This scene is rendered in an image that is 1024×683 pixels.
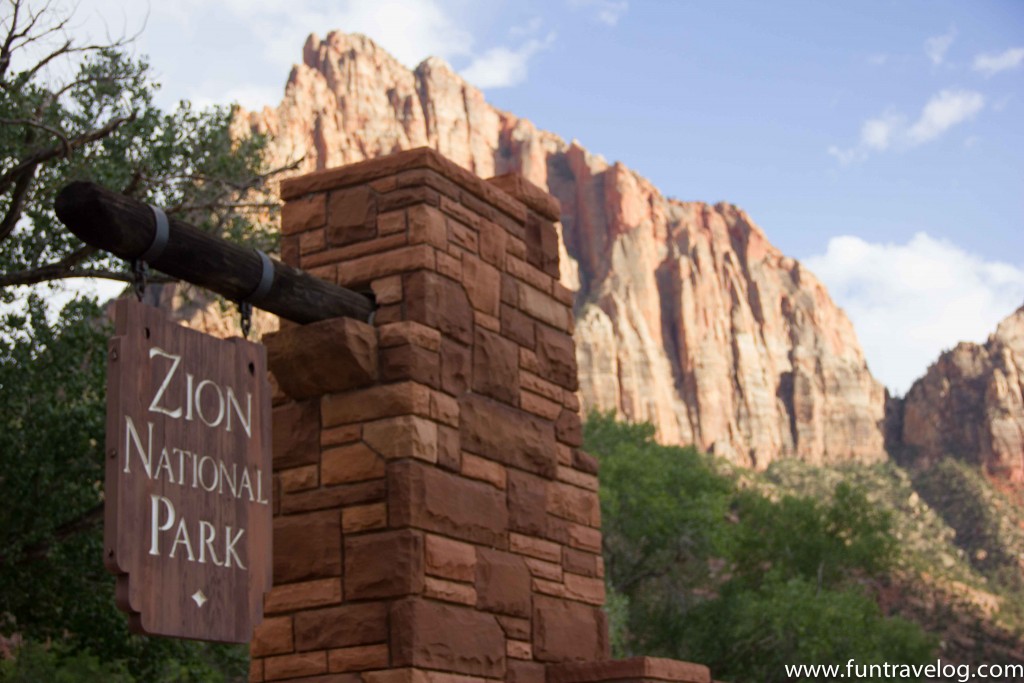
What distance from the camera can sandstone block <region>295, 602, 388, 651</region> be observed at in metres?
5.72

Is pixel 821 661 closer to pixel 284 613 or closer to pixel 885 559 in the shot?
pixel 885 559

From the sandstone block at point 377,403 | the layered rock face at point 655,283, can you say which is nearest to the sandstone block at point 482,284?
the sandstone block at point 377,403

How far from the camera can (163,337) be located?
189 inches

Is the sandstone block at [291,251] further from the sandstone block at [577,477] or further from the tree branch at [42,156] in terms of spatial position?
the tree branch at [42,156]

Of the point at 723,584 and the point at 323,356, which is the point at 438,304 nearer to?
the point at 323,356

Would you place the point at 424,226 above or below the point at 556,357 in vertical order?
above

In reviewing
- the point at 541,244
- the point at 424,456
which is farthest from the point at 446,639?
the point at 541,244

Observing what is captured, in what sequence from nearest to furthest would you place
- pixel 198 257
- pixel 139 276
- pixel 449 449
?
1. pixel 139 276
2. pixel 198 257
3. pixel 449 449

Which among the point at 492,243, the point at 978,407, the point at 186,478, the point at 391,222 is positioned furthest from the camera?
the point at 978,407

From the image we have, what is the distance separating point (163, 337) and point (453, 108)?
379 ft

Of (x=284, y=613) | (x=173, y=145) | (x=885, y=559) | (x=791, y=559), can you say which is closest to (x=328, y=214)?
(x=284, y=613)

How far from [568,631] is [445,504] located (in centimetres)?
116

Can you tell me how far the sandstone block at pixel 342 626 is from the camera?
572cm

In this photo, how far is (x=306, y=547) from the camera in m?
6.02
